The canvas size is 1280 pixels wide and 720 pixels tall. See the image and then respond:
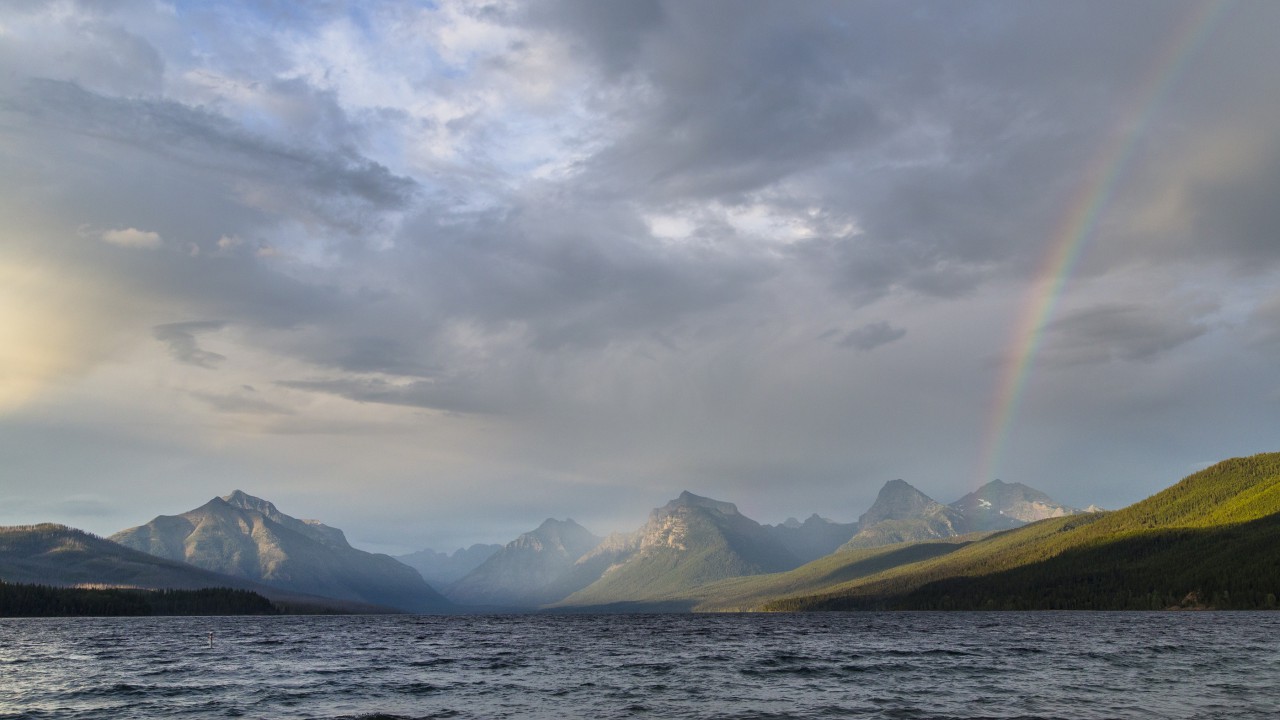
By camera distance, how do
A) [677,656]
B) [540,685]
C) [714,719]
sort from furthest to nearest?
1. [677,656]
2. [540,685]
3. [714,719]

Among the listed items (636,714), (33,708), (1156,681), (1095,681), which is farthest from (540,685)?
(1156,681)

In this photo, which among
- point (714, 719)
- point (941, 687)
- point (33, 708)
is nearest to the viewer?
point (714, 719)

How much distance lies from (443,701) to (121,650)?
107787 millimetres

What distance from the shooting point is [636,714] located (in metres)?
57.3

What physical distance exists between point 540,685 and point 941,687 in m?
38.0

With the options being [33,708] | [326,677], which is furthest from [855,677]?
[33,708]

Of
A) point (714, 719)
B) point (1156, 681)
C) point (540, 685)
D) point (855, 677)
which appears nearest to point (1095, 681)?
point (1156, 681)

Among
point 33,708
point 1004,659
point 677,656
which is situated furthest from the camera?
point 677,656

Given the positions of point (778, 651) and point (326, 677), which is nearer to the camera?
point (326, 677)

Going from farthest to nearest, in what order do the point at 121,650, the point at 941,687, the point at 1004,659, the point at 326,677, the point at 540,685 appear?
the point at 121,650 → the point at 1004,659 → the point at 326,677 → the point at 540,685 → the point at 941,687

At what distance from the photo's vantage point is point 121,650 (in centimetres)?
13975

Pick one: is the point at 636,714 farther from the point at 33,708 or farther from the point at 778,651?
the point at 778,651

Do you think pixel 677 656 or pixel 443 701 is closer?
pixel 443 701

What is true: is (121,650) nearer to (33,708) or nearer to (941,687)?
(33,708)
